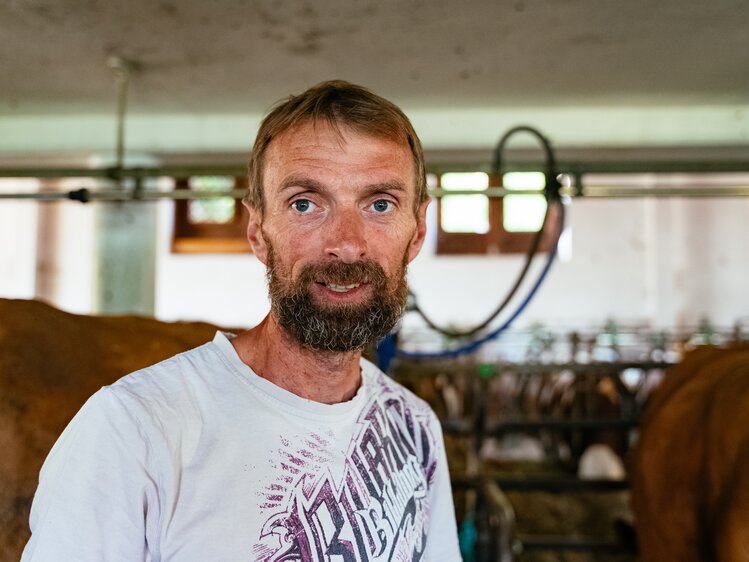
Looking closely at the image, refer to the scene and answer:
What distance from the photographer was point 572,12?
2.70 meters

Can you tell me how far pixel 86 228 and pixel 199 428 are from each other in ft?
25.6

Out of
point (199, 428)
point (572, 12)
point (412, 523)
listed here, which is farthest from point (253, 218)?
point (572, 12)

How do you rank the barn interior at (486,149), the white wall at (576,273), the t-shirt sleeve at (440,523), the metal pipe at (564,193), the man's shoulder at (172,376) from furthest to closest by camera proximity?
the white wall at (576,273)
the barn interior at (486,149)
the metal pipe at (564,193)
the t-shirt sleeve at (440,523)
the man's shoulder at (172,376)

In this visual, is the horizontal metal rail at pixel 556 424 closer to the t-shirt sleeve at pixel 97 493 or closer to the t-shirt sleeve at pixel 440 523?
the t-shirt sleeve at pixel 440 523

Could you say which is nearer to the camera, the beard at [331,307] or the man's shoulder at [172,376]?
the man's shoulder at [172,376]

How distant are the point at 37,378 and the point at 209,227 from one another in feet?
20.6

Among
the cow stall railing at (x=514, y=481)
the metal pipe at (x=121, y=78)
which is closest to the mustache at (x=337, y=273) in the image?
the cow stall railing at (x=514, y=481)

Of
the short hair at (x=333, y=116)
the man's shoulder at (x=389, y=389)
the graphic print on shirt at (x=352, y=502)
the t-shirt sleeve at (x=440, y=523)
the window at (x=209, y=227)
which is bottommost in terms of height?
the t-shirt sleeve at (x=440, y=523)

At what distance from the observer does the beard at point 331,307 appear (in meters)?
1.18

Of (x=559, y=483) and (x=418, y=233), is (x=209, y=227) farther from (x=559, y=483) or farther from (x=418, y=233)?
(x=418, y=233)

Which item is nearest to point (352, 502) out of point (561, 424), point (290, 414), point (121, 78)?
point (290, 414)

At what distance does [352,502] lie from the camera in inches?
45.8

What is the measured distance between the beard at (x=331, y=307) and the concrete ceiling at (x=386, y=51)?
65.7 inches

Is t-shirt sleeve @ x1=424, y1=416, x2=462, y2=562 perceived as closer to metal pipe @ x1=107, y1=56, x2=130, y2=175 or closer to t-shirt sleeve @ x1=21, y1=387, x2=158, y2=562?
t-shirt sleeve @ x1=21, y1=387, x2=158, y2=562
